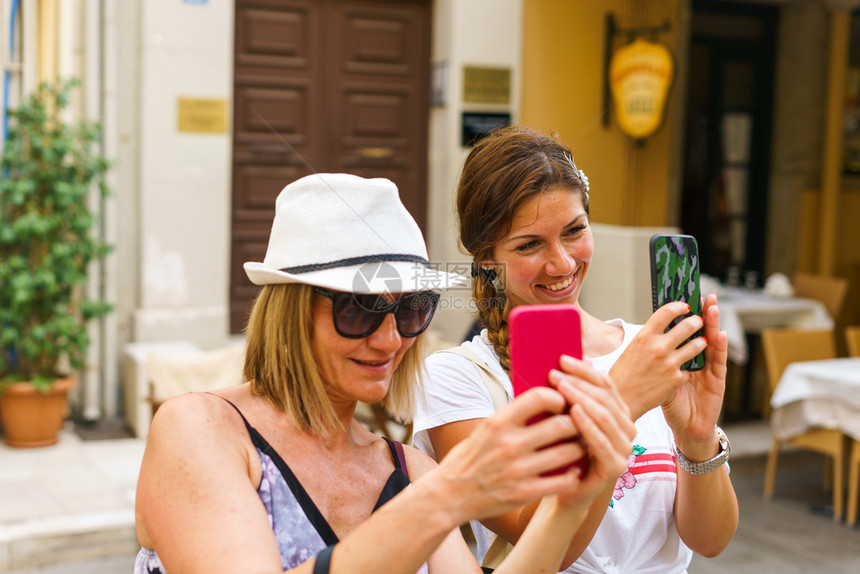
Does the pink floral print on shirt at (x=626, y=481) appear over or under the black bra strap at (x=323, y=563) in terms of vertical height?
under

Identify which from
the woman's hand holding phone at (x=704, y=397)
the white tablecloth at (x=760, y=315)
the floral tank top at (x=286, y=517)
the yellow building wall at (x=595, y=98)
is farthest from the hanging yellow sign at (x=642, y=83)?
the floral tank top at (x=286, y=517)

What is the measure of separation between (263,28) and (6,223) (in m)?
2.34

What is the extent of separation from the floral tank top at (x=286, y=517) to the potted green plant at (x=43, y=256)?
4450 millimetres

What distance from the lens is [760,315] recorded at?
685 cm

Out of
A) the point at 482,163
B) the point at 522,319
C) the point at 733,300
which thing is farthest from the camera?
the point at 733,300

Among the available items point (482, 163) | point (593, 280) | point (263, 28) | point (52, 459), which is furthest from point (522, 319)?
point (263, 28)

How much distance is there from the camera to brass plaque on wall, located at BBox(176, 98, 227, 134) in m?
6.18

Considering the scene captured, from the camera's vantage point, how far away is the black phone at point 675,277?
1.48 metres

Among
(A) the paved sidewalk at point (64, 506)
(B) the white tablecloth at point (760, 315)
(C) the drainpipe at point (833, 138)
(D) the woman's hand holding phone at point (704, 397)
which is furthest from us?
(C) the drainpipe at point (833, 138)

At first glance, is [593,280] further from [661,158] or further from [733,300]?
[661,158]

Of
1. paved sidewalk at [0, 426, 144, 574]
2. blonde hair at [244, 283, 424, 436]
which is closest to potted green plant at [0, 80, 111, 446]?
paved sidewalk at [0, 426, 144, 574]

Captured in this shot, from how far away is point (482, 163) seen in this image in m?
1.91

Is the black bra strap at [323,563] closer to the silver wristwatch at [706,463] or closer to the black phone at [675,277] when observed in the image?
the black phone at [675,277]

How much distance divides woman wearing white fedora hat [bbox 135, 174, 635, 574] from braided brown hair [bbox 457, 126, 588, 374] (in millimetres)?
317
